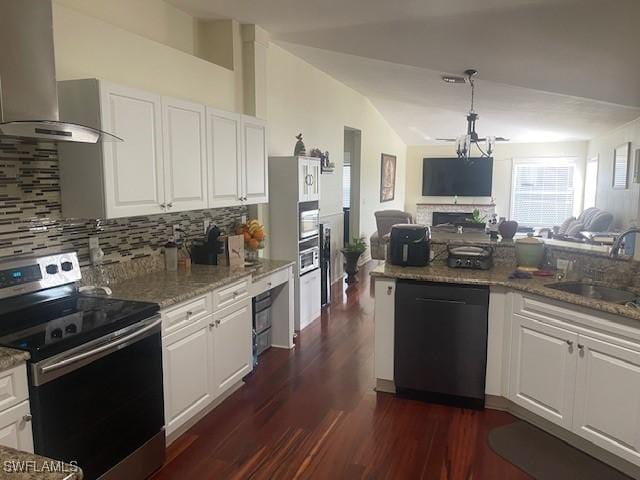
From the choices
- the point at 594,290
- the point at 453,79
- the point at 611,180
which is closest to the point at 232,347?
the point at 594,290

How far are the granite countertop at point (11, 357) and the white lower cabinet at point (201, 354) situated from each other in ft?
2.67

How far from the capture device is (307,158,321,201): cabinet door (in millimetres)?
4702

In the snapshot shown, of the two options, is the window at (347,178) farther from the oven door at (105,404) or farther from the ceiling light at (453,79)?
the oven door at (105,404)

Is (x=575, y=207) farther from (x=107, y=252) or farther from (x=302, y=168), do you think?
(x=107, y=252)

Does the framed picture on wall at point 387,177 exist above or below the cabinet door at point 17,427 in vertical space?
above

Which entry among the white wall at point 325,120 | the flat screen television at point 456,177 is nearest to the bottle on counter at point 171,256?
the white wall at point 325,120

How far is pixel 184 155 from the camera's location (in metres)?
3.02

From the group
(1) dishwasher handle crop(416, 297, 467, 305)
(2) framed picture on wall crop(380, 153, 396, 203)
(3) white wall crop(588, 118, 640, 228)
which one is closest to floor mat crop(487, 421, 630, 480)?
(1) dishwasher handle crop(416, 297, 467, 305)

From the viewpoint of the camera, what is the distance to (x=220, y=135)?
134 inches

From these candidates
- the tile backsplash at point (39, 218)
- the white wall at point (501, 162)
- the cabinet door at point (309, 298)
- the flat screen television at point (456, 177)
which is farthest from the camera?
the flat screen television at point (456, 177)

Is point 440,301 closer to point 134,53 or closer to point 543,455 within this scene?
point 543,455

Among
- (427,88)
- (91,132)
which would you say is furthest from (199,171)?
(427,88)

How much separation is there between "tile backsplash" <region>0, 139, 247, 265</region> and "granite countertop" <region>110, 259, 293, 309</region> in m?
0.23

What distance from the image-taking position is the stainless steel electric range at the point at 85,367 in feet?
5.93
